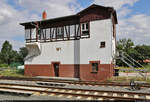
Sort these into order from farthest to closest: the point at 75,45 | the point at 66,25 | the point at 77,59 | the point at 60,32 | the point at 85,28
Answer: the point at 60,32 → the point at 66,25 → the point at 75,45 → the point at 77,59 → the point at 85,28

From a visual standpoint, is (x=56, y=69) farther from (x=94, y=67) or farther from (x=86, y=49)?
(x=94, y=67)

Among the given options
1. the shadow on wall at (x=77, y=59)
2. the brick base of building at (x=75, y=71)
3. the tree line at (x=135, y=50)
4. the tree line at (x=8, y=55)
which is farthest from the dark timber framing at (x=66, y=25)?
the tree line at (x=8, y=55)

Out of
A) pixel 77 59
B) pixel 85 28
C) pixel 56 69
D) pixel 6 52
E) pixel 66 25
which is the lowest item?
pixel 56 69

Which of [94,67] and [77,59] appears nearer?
[94,67]

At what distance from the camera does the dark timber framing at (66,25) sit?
1714 cm

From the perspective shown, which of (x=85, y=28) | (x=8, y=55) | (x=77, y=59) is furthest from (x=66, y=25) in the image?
(x=8, y=55)

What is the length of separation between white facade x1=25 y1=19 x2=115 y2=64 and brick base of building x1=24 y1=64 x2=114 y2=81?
0.61 meters

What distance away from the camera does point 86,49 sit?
17547 millimetres

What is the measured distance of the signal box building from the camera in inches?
653

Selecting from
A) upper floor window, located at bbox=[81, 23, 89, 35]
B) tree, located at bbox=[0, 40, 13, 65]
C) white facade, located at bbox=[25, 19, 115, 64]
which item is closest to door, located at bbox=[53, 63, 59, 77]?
white facade, located at bbox=[25, 19, 115, 64]

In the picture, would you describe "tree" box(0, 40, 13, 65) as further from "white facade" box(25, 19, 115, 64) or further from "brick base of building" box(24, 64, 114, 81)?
"white facade" box(25, 19, 115, 64)

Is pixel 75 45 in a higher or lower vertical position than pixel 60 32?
lower

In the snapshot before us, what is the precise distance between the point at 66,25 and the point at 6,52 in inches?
2562

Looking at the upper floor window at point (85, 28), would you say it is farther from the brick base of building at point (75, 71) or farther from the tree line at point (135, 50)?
the tree line at point (135, 50)
